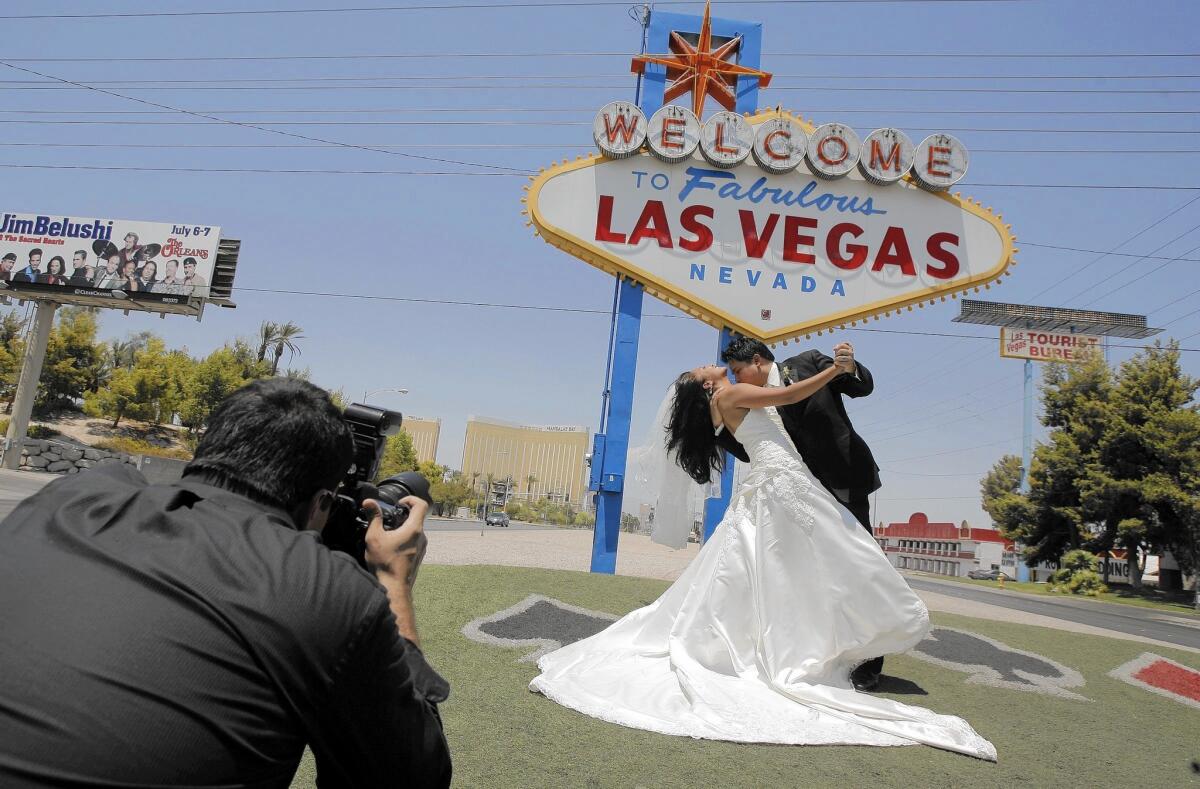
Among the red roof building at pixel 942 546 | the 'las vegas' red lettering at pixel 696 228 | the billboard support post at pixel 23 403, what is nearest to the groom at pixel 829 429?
the 'las vegas' red lettering at pixel 696 228

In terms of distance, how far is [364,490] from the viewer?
1.47 meters

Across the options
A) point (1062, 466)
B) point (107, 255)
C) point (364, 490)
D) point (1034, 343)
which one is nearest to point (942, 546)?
point (1034, 343)

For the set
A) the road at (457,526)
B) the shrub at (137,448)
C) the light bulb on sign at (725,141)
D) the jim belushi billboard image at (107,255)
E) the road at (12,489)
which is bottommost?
the road at (457,526)

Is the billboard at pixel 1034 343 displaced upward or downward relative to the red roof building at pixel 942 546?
upward

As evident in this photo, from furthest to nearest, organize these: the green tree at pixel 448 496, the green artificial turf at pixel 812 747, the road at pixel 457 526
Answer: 1. the green tree at pixel 448 496
2. the road at pixel 457 526
3. the green artificial turf at pixel 812 747

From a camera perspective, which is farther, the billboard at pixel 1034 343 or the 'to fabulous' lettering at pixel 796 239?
the billboard at pixel 1034 343

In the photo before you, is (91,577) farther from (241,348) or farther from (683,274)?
(241,348)

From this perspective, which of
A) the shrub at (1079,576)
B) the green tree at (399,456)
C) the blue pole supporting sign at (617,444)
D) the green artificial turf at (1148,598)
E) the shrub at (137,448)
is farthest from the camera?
the green tree at (399,456)

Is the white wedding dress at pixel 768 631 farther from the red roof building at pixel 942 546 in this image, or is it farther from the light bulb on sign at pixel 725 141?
the red roof building at pixel 942 546

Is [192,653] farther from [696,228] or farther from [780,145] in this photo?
[780,145]

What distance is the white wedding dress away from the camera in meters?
3.60

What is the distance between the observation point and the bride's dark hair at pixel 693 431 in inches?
195

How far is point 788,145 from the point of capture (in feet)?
27.9

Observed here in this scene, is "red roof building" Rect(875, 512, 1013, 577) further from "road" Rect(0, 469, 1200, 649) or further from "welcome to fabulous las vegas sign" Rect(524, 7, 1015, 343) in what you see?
"welcome to fabulous las vegas sign" Rect(524, 7, 1015, 343)
